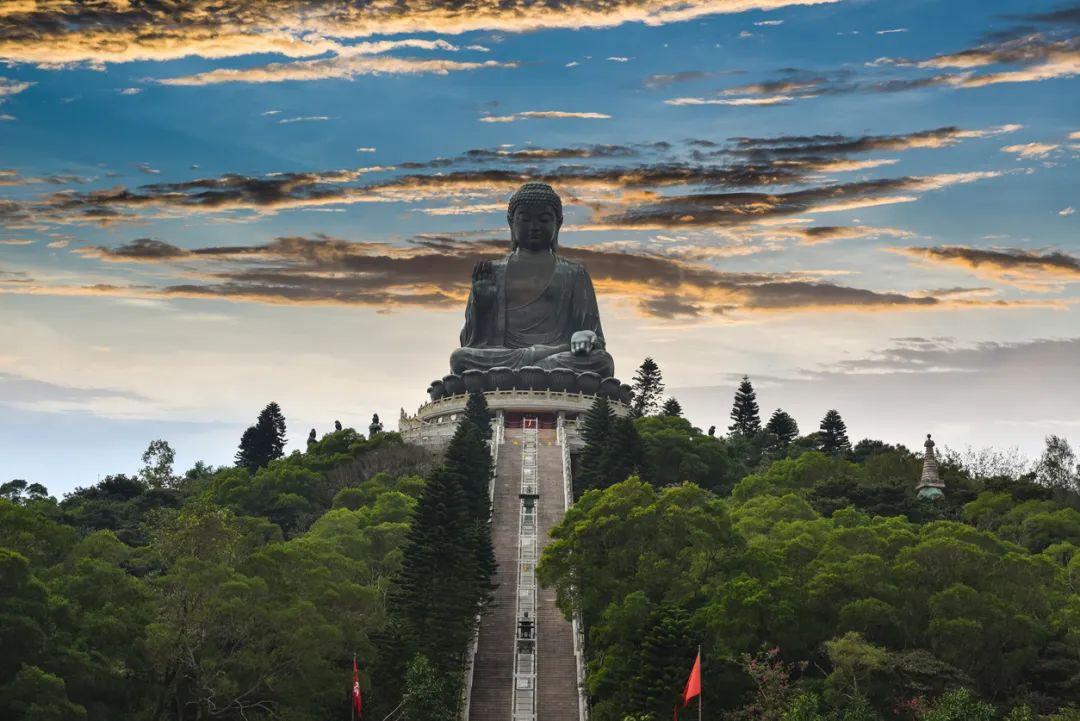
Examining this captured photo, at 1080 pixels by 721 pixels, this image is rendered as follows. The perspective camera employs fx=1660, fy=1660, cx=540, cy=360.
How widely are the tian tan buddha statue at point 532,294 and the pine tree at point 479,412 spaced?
21.0 feet

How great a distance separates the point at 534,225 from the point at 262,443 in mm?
14133

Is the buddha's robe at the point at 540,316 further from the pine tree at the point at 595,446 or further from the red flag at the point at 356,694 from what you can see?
the red flag at the point at 356,694

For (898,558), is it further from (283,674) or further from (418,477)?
(418,477)

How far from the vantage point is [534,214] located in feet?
224

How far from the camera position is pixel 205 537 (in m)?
35.3

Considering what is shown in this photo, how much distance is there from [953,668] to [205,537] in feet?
51.6

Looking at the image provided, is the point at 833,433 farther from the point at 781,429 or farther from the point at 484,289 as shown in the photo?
the point at 484,289

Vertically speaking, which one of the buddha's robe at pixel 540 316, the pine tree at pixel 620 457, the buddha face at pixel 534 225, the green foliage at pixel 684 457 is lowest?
the pine tree at pixel 620 457

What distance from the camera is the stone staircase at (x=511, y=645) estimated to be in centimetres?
3628

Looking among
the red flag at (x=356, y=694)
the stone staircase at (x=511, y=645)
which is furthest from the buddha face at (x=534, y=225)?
the red flag at (x=356, y=694)

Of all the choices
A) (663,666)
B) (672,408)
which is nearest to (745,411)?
(672,408)

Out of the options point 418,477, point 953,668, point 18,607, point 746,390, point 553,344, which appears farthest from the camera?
point 746,390

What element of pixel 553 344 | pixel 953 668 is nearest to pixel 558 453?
pixel 553 344

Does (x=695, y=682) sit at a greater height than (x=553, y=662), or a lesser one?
lesser
